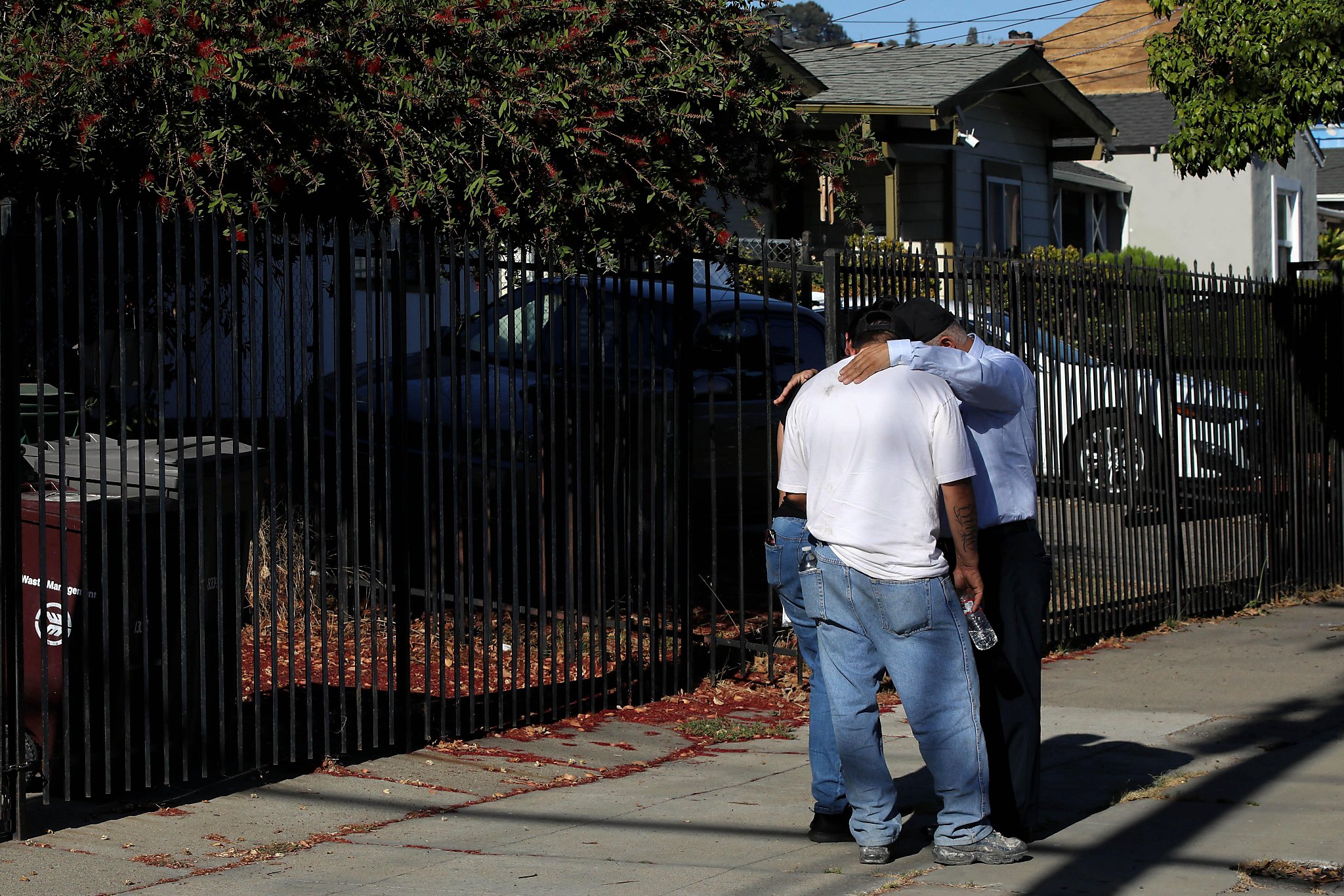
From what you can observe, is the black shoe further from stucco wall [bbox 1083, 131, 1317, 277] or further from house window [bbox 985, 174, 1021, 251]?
stucco wall [bbox 1083, 131, 1317, 277]

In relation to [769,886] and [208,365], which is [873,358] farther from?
[208,365]

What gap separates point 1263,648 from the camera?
9539 millimetres

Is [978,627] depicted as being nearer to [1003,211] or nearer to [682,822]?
[682,822]

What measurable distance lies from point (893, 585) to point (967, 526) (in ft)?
0.99

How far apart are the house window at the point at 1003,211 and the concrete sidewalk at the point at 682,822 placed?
52.7ft

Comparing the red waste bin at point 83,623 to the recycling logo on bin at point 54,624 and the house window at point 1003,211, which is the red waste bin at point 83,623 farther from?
the house window at point 1003,211

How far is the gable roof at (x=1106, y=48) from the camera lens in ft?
135

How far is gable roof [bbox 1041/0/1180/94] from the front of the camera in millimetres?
41062

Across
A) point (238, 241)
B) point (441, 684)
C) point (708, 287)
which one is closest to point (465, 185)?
point (708, 287)

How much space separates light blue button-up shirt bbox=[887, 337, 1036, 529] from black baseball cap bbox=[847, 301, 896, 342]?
0.06 m

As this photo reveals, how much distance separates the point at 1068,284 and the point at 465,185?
12.3ft

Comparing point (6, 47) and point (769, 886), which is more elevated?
point (6, 47)

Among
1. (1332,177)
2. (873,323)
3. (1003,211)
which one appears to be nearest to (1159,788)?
(873,323)

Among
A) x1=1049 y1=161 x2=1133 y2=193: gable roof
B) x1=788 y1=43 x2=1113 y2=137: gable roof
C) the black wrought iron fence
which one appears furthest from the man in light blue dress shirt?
x1=1049 y1=161 x2=1133 y2=193: gable roof
